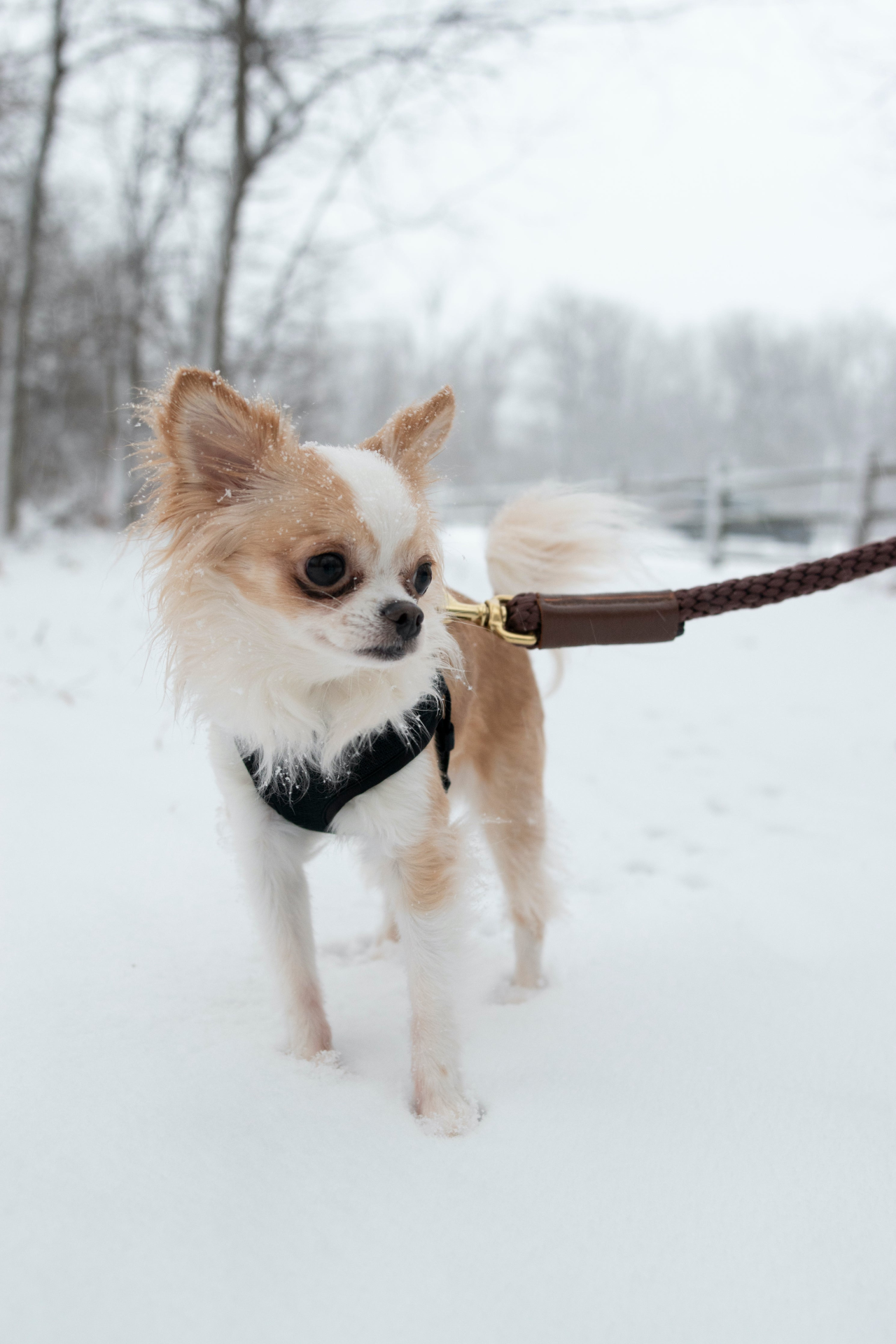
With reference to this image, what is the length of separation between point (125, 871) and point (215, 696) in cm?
112

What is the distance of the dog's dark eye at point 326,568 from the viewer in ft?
5.18

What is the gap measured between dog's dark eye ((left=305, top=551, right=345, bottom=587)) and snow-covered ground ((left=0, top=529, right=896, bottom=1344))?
0.82 metres

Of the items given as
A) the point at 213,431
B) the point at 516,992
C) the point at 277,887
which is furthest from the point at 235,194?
the point at 516,992

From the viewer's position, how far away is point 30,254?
9.62 meters

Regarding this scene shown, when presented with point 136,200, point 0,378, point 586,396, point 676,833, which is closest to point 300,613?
point 676,833

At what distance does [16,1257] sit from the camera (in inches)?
47.7

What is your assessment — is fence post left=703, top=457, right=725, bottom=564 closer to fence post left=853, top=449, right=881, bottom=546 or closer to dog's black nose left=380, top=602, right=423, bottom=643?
fence post left=853, top=449, right=881, bottom=546

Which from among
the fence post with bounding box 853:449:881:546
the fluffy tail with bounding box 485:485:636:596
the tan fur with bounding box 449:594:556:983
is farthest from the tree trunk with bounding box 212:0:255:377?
the fence post with bounding box 853:449:881:546

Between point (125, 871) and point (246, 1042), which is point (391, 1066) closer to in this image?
point (246, 1042)

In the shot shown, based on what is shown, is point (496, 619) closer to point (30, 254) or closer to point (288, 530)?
point (288, 530)

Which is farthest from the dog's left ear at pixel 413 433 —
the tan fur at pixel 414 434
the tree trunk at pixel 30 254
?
the tree trunk at pixel 30 254

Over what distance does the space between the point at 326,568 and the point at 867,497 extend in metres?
11.1

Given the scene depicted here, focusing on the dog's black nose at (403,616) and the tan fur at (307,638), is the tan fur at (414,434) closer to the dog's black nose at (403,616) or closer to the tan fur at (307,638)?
the tan fur at (307,638)

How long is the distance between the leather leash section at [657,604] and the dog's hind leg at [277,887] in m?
0.68
